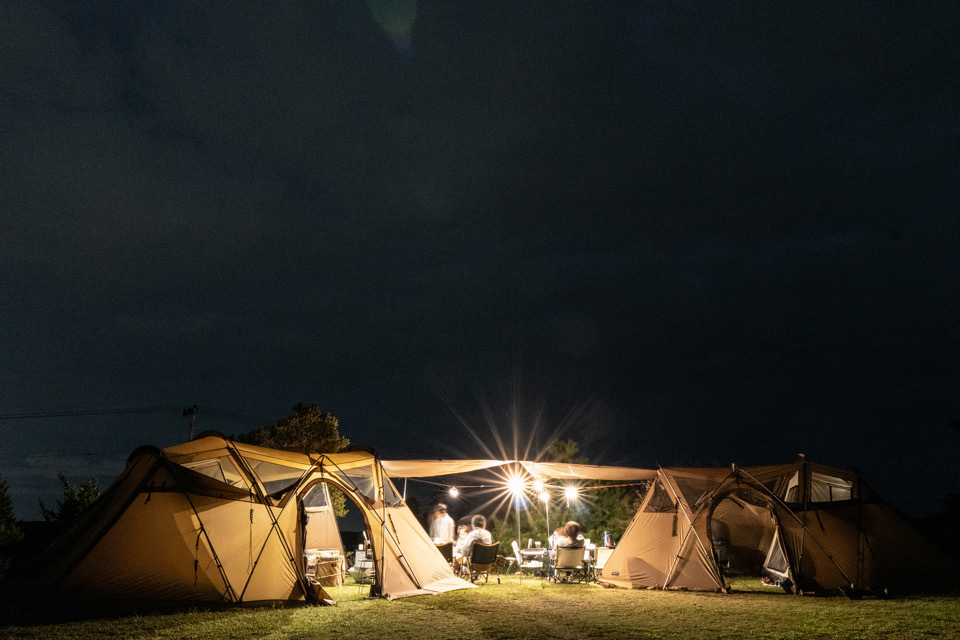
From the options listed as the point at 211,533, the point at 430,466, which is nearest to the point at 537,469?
the point at 430,466

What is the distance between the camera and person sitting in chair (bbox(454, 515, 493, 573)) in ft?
43.8

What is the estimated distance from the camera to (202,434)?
988 centimetres

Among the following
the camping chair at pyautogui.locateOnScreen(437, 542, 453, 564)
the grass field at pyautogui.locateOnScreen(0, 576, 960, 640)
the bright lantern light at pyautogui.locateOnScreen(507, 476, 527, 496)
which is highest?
the bright lantern light at pyautogui.locateOnScreen(507, 476, 527, 496)

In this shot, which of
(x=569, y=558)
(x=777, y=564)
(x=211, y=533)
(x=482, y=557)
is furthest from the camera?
(x=569, y=558)

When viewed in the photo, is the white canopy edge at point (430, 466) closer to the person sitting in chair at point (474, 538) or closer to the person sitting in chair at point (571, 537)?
the person sitting in chair at point (474, 538)

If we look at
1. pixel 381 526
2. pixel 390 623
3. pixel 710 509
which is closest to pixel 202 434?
pixel 381 526

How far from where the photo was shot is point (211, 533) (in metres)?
8.88

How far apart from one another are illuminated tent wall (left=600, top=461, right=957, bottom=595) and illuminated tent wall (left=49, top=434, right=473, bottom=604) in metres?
4.17

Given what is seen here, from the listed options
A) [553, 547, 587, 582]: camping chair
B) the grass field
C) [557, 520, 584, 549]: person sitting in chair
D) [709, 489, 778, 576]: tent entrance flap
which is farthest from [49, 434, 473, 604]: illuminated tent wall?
[709, 489, 778, 576]: tent entrance flap

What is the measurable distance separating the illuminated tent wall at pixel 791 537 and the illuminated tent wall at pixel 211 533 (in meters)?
4.17

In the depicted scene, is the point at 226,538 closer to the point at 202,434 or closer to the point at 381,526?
the point at 202,434

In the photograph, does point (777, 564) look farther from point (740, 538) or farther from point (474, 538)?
point (474, 538)

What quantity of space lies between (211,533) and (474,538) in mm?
6312

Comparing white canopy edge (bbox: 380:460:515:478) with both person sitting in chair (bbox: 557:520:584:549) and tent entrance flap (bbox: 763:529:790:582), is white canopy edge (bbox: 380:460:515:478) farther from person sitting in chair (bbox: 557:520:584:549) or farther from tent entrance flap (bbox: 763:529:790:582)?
tent entrance flap (bbox: 763:529:790:582)
